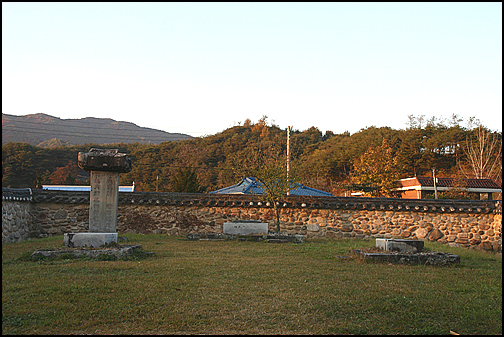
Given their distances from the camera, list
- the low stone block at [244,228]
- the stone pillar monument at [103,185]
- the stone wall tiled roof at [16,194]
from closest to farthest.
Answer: the stone pillar monument at [103,185]
the stone wall tiled roof at [16,194]
the low stone block at [244,228]

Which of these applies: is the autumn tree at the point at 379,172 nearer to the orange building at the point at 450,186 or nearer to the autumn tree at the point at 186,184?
the orange building at the point at 450,186

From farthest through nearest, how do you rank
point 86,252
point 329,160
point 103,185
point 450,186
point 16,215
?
point 329,160 < point 450,186 < point 16,215 < point 103,185 < point 86,252

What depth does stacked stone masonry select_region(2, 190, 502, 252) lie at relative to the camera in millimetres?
18812

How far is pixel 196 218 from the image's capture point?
62.6 feet

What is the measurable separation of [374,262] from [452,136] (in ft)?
147

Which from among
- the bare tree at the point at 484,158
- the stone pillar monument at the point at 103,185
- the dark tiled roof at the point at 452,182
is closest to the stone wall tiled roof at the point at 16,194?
the stone pillar monument at the point at 103,185

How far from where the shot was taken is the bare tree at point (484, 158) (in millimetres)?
43344

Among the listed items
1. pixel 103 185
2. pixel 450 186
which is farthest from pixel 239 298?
pixel 450 186

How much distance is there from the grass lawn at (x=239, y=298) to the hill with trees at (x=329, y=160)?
3024 cm

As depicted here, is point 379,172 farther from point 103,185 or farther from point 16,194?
point 103,185

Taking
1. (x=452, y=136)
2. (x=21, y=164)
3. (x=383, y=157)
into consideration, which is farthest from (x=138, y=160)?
(x=452, y=136)

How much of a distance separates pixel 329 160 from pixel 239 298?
46.8m

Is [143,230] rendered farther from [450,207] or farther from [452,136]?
[452,136]

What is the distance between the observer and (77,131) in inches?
4259
